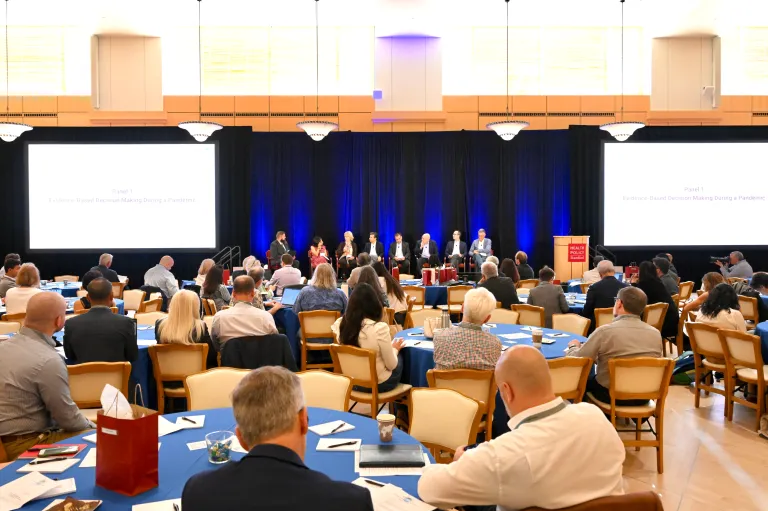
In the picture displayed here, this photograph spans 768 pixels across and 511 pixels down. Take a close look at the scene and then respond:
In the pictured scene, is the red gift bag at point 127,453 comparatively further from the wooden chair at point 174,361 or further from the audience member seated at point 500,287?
the audience member seated at point 500,287

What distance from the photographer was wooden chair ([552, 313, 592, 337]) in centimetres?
613

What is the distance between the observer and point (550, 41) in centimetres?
1432

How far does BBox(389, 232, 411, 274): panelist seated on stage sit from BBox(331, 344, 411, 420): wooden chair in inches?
355

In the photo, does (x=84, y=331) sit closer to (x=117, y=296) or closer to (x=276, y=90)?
(x=117, y=296)

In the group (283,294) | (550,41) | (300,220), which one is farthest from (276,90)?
(283,294)

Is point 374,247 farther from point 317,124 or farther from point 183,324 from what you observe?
point 183,324

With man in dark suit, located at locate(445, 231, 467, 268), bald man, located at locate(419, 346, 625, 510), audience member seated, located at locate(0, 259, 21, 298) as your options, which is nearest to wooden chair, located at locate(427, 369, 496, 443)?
bald man, located at locate(419, 346, 625, 510)

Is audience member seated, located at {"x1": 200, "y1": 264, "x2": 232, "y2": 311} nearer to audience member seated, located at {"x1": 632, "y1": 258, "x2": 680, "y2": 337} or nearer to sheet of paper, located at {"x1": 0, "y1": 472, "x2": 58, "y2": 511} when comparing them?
sheet of paper, located at {"x1": 0, "y1": 472, "x2": 58, "y2": 511}

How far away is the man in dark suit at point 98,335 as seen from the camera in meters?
4.61

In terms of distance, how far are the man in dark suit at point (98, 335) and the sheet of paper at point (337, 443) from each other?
7.88ft

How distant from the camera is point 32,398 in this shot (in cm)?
329

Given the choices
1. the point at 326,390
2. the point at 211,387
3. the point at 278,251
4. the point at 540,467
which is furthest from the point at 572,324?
the point at 278,251

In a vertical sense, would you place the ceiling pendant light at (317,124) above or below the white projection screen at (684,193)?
above

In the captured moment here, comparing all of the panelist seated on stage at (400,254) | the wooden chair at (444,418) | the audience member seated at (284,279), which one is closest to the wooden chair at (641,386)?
the wooden chair at (444,418)
